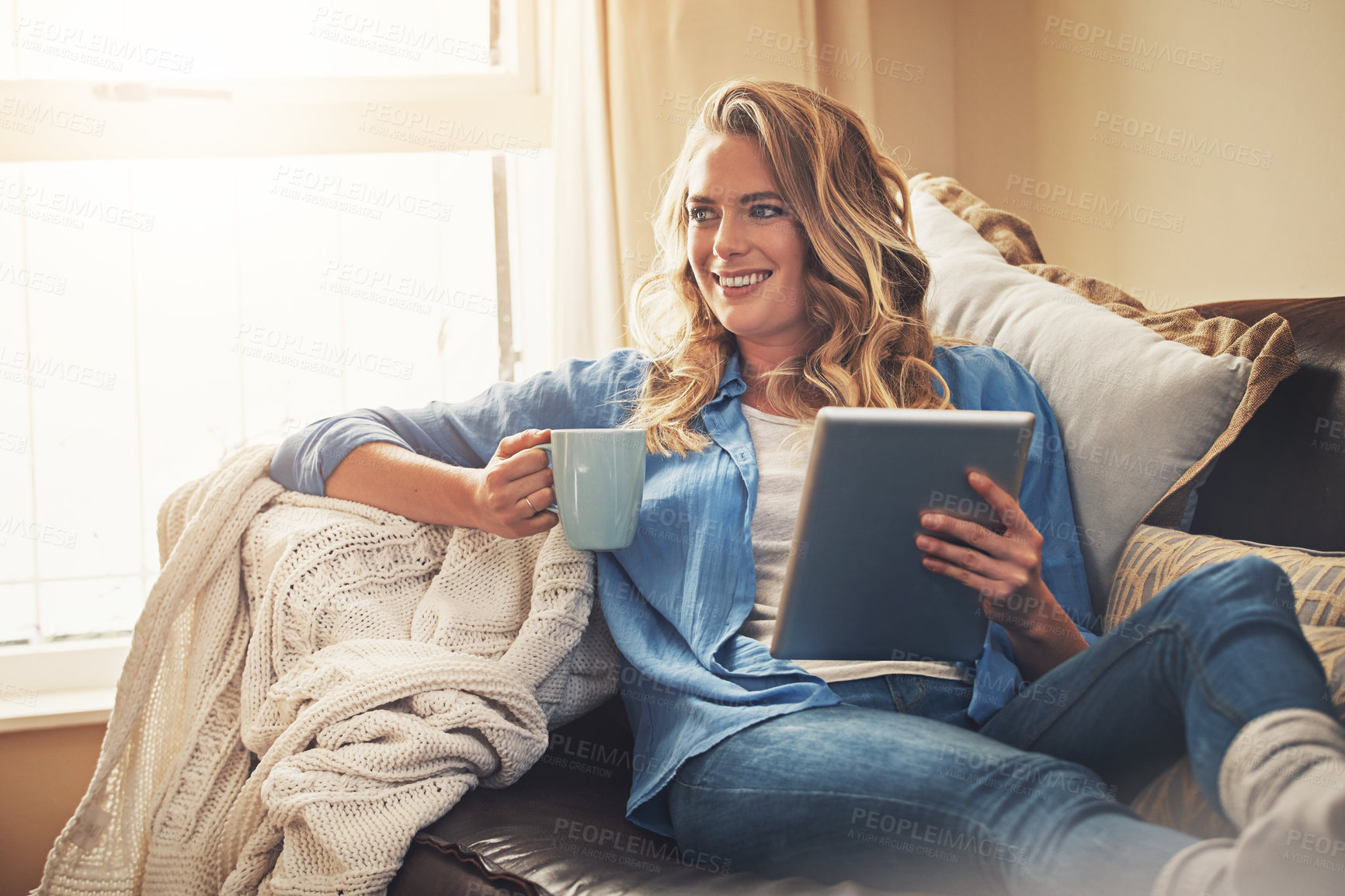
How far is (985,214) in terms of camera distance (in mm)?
1574

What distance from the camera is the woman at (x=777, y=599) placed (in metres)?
0.67

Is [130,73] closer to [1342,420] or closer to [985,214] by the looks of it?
[985,214]

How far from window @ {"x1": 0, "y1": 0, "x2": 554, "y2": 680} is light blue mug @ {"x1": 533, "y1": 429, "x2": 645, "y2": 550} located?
41.1 inches

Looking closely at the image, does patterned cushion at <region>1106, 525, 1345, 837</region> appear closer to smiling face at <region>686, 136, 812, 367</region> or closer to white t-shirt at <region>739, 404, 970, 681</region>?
white t-shirt at <region>739, 404, 970, 681</region>

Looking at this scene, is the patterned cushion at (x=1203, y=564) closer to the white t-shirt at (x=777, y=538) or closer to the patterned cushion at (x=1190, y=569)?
the patterned cushion at (x=1190, y=569)

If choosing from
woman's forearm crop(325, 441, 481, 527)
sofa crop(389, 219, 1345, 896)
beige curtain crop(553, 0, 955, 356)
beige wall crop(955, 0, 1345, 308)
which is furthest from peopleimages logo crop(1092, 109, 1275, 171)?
woman's forearm crop(325, 441, 481, 527)

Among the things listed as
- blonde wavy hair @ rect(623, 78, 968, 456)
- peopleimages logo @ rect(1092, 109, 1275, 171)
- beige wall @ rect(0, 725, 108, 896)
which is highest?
peopleimages logo @ rect(1092, 109, 1275, 171)

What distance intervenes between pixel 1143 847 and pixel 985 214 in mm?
1153

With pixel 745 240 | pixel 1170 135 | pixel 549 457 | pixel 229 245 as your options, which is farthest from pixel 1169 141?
pixel 229 245

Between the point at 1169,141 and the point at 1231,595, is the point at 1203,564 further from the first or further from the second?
the point at 1169,141

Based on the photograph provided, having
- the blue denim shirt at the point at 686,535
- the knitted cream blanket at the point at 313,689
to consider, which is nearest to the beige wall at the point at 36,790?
the knitted cream blanket at the point at 313,689

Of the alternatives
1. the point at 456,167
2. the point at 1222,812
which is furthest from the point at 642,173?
the point at 1222,812

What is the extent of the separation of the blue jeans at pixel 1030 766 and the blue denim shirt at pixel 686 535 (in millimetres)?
69

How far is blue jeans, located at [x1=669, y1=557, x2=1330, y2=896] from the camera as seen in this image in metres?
0.67
